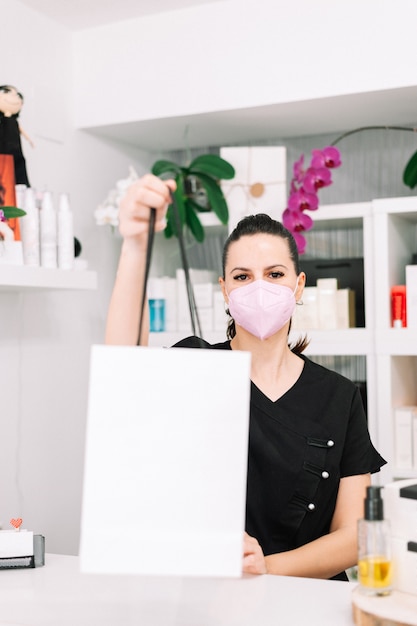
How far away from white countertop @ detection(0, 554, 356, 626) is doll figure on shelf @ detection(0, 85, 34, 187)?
153 cm

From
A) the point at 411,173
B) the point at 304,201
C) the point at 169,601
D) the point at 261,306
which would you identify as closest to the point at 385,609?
the point at 169,601

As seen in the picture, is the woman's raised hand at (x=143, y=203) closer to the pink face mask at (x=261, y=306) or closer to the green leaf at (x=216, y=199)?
the pink face mask at (x=261, y=306)

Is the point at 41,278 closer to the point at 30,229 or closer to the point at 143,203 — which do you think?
the point at 30,229

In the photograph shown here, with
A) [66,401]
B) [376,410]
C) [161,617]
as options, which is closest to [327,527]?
[161,617]

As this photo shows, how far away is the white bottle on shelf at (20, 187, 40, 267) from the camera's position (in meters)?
2.66

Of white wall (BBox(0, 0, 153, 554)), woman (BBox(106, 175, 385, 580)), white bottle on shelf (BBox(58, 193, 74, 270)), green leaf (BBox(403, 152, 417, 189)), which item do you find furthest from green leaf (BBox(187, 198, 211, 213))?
woman (BBox(106, 175, 385, 580))

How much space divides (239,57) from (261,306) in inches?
64.9

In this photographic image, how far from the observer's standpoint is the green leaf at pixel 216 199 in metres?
3.25

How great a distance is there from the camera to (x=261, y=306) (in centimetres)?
173

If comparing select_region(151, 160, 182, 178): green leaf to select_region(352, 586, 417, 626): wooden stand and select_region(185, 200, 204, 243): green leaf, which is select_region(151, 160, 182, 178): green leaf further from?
select_region(352, 586, 417, 626): wooden stand

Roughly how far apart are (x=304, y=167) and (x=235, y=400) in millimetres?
2617

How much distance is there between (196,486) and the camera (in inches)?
41.0

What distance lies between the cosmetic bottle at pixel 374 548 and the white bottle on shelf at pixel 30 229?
1.71m

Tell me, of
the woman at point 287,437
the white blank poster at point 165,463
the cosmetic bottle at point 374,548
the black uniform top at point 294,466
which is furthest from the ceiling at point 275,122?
the white blank poster at point 165,463
